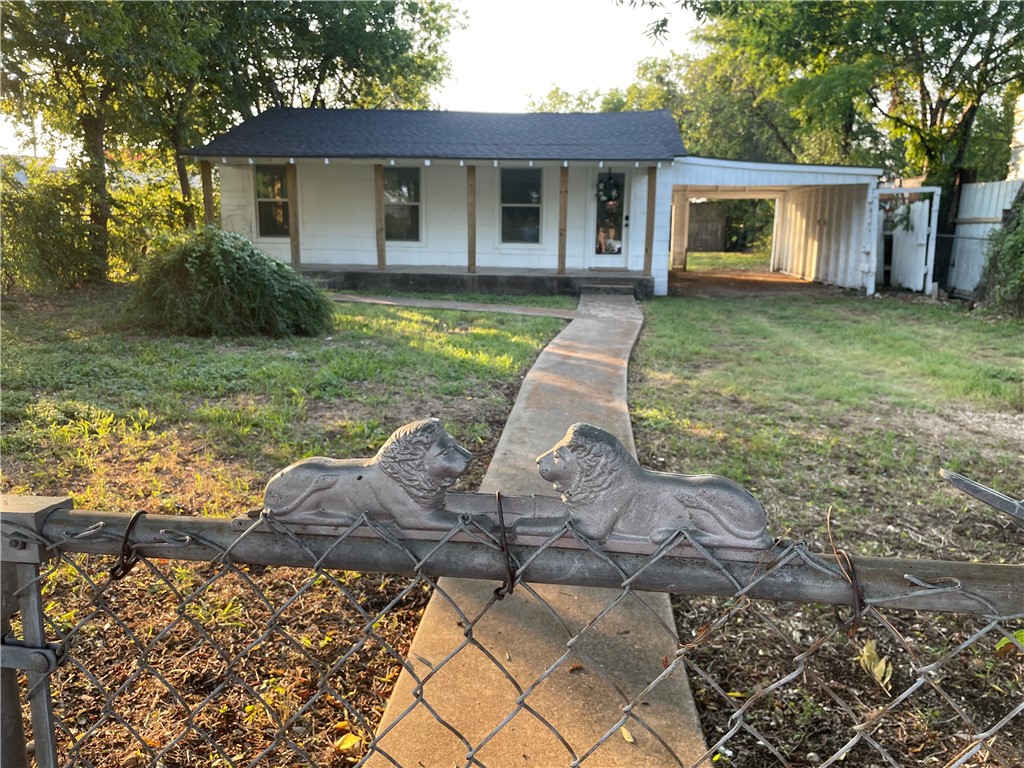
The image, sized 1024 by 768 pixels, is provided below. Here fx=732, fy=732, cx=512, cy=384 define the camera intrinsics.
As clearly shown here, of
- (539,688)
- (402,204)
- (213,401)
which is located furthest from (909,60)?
(539,688)

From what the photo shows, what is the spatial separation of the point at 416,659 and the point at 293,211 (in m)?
13.7

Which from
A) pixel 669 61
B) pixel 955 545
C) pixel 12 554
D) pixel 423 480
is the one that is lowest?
pixel 955 545

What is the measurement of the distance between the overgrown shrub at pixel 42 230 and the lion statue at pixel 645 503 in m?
12.2

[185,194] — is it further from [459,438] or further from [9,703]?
[9,703]

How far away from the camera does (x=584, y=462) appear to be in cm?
119

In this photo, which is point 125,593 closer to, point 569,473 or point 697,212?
point 569,473

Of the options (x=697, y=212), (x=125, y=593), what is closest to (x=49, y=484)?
(x=125, y=593)

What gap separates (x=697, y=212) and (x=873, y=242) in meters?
19.0

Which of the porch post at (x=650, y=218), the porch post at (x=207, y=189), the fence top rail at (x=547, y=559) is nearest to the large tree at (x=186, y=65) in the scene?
the porch post at (x=207, y=189)

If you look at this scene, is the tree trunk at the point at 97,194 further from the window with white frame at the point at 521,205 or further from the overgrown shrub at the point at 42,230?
the window with white frame at the point at 521,205

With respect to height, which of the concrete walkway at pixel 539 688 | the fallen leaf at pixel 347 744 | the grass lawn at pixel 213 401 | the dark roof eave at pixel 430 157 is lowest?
the fallen leaf at pixel 347 744

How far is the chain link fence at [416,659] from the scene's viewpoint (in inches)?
44.9

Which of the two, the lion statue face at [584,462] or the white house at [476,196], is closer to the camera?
the lion statue face at [584,462]

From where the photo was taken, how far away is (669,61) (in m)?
34.8
